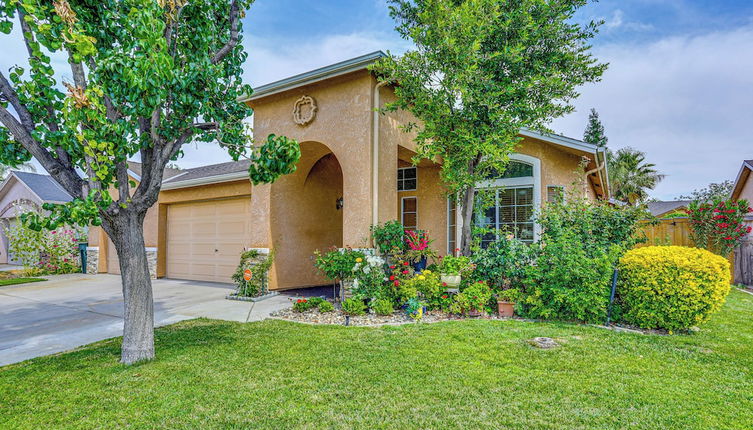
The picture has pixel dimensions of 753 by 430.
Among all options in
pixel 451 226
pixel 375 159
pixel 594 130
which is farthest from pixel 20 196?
pixel 594 130

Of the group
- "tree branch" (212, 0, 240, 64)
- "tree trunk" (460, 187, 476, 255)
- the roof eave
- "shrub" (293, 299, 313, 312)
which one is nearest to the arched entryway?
the roof eave

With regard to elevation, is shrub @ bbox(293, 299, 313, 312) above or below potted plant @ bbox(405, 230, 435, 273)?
below

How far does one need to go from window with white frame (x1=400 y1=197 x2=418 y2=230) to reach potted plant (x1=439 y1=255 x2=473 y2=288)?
3.86 m

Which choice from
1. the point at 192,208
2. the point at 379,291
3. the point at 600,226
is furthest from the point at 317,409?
the point at 192,208

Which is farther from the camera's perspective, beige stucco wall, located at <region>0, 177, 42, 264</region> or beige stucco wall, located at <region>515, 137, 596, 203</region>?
beige stucco wall, located at <region>0, 177, 42, 264</region>

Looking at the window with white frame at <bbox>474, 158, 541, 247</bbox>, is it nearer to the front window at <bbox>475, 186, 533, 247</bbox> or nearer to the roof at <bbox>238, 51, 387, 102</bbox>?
the front window at <bbox>475, 186, 533, 247</bbox>

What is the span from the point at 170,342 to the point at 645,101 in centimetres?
1697

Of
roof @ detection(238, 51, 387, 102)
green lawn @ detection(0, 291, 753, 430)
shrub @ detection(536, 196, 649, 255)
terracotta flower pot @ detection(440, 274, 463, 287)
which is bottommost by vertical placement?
green lawn @ detection(0, 291, 753, 430)

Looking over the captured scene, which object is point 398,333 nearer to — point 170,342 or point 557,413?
point 557,413

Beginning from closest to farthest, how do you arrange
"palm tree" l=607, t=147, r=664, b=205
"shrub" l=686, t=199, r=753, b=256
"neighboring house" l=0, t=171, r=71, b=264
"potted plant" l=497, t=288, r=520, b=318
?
"potted plant" l=497, t=288, r=520, b=318, "shrub" l=686, t=199, r=753, b=256, "neighboring house" l=0, t=171, r=71, b=264, "palm tree" l=607, t=147, r=664, b=205

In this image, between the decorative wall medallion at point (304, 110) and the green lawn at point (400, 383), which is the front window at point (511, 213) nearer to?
the green lawn at point (400, 383)

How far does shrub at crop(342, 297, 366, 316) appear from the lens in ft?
22.7

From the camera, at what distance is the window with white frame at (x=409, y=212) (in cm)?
1103

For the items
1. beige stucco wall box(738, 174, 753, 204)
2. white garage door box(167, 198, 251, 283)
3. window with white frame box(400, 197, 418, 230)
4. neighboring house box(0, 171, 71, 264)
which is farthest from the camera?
neighboring house box(0, 171, 71, 264)
